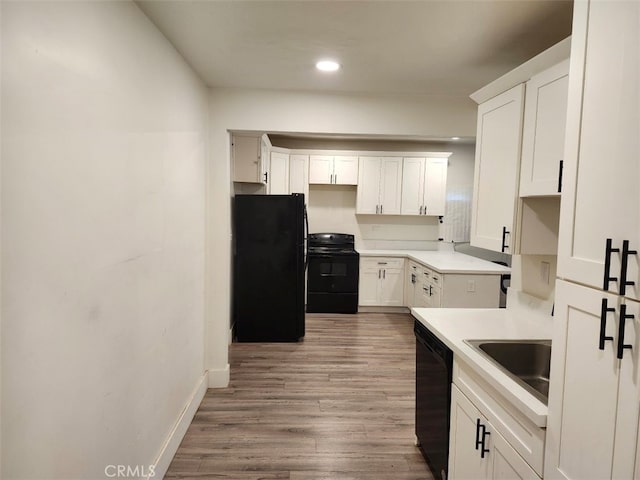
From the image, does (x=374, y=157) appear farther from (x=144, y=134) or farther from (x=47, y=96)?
(x=47, y=96)

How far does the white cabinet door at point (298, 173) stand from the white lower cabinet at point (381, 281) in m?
1.36

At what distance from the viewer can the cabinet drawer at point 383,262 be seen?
5.49 m

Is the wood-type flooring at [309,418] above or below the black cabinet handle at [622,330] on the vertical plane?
below

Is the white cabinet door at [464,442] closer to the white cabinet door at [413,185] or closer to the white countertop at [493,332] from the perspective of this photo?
the white countertop at [493,332]

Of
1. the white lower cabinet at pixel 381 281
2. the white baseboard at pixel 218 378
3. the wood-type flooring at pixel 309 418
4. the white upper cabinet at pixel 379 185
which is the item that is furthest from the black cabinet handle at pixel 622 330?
the white upper cabinet at pixel 379 185

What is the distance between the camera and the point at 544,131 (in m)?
1.71

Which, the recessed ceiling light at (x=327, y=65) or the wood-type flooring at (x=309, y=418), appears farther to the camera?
the recessed ceiling light at (x=327, y=65)

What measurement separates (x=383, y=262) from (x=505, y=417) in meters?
4.06

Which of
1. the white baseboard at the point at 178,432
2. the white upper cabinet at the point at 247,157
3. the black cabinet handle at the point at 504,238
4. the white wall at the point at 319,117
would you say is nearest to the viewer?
the black cabinet handle at the point at 504,238

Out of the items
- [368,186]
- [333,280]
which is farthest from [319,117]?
[333,280]

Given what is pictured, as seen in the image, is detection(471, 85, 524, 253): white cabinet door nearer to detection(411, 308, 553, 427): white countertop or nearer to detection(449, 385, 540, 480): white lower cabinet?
detection(411, 308, 553, 427): white countertop

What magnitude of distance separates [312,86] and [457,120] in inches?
45.8

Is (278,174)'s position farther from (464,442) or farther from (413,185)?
(464,442)

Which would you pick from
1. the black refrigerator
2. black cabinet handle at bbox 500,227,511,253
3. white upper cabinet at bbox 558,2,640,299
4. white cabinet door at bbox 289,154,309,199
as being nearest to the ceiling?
white upper cabinet at bbox 558,2,640,299
